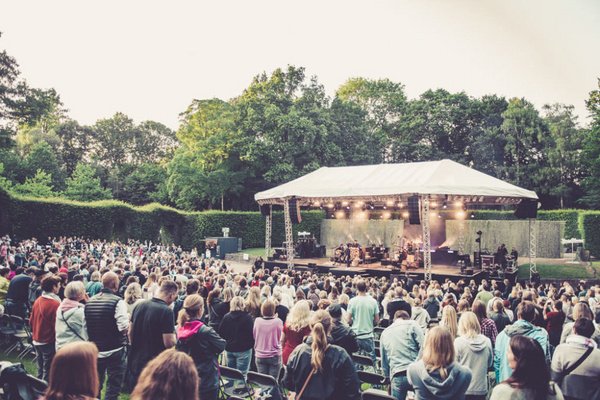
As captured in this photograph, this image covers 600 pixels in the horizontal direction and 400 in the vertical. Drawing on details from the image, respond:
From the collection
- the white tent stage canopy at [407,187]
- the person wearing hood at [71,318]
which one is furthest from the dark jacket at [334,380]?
the white tent stage canopy at [407,187]

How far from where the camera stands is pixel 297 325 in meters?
4.47

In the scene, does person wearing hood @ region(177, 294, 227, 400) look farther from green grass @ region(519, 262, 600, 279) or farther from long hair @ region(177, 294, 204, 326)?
green grass @ region(519, 262, 600, 279)

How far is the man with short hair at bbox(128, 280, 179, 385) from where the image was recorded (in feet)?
12.7

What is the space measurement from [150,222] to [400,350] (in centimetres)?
2586

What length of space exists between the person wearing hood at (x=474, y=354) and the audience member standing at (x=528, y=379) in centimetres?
127

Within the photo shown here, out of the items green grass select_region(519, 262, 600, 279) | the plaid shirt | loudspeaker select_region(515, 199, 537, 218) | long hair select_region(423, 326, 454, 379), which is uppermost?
loudspeaker select_region(515, 199, 537, 218)

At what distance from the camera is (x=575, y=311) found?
451cm

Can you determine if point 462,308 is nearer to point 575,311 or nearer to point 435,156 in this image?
point 575,311

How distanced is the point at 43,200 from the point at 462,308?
78.9 feet

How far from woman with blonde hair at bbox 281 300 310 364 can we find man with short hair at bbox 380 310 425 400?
2.95ft

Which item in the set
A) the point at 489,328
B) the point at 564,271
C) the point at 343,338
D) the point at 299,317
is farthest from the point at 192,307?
the point at 564,271

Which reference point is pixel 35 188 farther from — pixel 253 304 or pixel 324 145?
pixel 253 304

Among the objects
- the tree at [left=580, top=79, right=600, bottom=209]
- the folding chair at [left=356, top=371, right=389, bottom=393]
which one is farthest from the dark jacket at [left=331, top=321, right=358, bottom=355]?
the tree at [left=580, top=79, right=600, bottom=209]

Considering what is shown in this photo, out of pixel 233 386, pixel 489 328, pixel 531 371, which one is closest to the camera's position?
pixel 531 371
